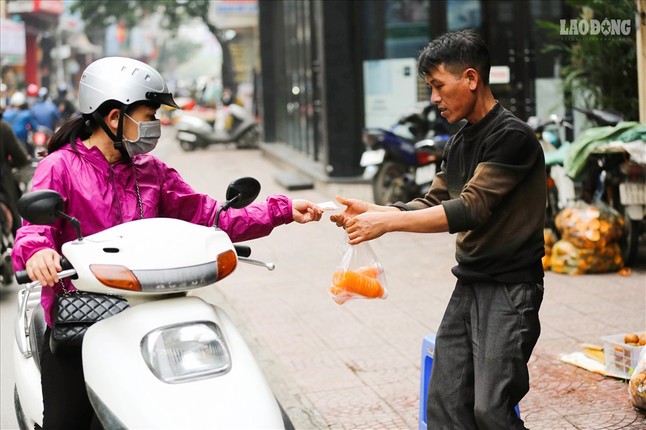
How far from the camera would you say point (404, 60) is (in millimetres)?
14555

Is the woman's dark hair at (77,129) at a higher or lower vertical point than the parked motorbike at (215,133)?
higher

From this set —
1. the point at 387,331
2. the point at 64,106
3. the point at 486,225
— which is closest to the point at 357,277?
the point at 486,225

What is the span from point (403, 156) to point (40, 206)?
920cm

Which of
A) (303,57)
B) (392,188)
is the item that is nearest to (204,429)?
(392,188)

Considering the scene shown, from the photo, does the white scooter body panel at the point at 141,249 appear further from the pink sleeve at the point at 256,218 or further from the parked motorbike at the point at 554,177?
the parked motorbike at the point at 554,177

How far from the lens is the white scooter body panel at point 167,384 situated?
275 cm

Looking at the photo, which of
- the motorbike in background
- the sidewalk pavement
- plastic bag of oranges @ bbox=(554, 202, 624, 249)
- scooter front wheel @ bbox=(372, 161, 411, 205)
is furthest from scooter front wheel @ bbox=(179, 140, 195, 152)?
plastic bag of oranges @ bbox=(554, 202, 624, 249)

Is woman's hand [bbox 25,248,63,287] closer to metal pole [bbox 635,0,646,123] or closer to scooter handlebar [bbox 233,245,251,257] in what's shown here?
scooter handlebar [bbox 233,245,251,257]

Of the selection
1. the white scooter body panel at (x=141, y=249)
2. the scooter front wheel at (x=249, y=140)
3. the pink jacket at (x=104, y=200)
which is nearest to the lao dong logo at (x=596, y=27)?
the pink jacket at (x=104, y=200)

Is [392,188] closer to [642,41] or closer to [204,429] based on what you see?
[642,41]

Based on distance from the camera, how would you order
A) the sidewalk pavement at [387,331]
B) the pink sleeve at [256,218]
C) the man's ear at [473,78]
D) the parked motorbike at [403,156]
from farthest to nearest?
1. the parked motorbike at [403,156]
2. the sidewalk pavement at [387,331]
3. the pink sleeve at [256,218]
4. the man's ear at [473,78]

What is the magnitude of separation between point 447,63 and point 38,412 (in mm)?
1861

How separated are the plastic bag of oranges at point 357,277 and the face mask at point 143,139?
80 centimetres

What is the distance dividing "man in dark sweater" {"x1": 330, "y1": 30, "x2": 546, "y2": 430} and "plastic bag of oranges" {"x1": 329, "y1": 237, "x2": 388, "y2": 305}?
0.95 ft
